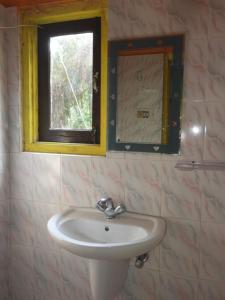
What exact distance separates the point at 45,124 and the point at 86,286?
1026 millimetres

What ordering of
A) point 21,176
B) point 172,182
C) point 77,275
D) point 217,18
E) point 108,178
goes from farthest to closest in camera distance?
point 21,176 → point 77,275 → point 108,178 → point 172,182 → point 217,18

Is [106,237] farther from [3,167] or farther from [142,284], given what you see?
[3,167]

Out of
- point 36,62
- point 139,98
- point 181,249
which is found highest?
point 36,62

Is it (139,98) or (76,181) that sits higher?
(139,98)

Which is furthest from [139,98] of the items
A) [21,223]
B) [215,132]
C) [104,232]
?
[21,223]

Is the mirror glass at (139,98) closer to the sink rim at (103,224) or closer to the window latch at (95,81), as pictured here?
the window latch at (95,81)

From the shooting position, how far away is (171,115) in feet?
4.75

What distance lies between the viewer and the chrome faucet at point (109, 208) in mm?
1487

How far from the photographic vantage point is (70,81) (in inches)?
68.5

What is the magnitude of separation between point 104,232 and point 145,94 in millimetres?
761

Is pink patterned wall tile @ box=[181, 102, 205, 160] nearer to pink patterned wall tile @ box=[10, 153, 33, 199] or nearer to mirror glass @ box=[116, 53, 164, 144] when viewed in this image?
mirror glass @ box=[116, 53, 164, 144]

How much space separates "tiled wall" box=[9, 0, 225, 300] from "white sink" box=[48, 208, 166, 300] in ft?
0.33

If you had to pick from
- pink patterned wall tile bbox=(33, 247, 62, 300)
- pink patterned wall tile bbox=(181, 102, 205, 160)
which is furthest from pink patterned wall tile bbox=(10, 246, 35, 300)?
pink patterned wall tile bbox=(181, 102, 205, 160)

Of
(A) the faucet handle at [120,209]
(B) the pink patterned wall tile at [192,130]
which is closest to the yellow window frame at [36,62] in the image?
(A) the faucet handle at [120,209]
